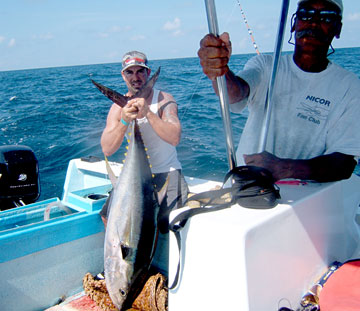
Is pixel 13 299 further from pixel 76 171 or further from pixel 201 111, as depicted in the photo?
pixel 201 111

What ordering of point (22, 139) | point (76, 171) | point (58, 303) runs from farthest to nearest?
point (22, 139), point (76, 171), point (58, 303)

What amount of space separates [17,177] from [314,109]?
2418 mm

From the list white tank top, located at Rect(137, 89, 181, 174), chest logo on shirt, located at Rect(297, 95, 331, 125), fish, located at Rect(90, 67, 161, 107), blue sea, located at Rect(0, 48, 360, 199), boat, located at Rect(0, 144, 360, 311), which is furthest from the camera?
blue sea, located at Rect(0, 48, 360, 199)

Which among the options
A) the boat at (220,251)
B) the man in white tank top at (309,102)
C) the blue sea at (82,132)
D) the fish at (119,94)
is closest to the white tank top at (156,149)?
the fish at (119,94)

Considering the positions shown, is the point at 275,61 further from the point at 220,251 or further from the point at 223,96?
the point at 220,251

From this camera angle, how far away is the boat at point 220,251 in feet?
3.96

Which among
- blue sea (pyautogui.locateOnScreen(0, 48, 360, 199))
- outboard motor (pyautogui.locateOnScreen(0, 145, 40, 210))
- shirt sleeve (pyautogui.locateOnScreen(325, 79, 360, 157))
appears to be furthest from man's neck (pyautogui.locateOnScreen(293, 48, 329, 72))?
blue sea (pyautogui.locateOnScreen(0, 48, 360, 199))

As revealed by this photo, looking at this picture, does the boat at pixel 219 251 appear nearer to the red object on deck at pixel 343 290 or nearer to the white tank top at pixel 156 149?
the red object on deck at pixel 343 290

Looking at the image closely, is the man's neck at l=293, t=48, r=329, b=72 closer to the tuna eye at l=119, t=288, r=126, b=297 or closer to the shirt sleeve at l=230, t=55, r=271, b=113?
the shirt sleeve at l=230, t=55, r=271, b=113

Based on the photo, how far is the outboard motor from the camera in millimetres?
2932

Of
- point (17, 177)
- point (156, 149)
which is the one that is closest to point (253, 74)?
point (156, 149)

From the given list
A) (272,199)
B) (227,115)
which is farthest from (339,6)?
(272,199)

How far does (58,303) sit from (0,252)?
1.80ft

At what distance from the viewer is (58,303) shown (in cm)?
219
